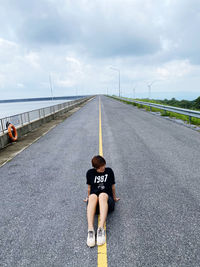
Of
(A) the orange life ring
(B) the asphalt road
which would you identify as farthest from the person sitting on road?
(A) the orange life ring

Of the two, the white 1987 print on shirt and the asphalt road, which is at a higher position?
the white 1987 print on shirt

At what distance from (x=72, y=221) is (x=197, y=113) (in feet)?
33.5

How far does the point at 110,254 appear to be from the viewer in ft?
8.71

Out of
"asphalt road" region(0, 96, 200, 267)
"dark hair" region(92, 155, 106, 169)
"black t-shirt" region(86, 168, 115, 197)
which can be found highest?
"dark hair" region(92, 155, 106, 169)

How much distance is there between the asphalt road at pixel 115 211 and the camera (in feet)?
8.74

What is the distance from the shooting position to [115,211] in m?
3.62

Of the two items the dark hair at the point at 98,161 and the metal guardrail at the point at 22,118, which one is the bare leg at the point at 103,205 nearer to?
the dark hair at the point at 98,161

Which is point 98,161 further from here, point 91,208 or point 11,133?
point 11,133

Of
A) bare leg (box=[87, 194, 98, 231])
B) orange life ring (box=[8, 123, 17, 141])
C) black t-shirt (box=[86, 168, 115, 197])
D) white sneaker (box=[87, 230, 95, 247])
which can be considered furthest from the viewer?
orange life ring (box=[8, 123, 17, 141])

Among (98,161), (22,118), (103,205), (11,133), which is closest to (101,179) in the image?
(98,161)

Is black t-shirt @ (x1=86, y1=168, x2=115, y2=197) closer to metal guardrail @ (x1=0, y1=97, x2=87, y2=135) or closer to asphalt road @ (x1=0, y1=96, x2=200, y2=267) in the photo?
asphalt road @ (x1=0, y1=96, x2=200, y2=267)

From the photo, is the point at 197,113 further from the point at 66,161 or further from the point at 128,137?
the point at 66,161

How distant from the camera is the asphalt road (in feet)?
8.74

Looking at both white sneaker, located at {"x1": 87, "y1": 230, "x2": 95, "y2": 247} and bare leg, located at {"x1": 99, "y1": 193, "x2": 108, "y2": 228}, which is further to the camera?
bare leg, located at {"x1": 99, "y1": 193, "x2": 108, "y2": 228}
